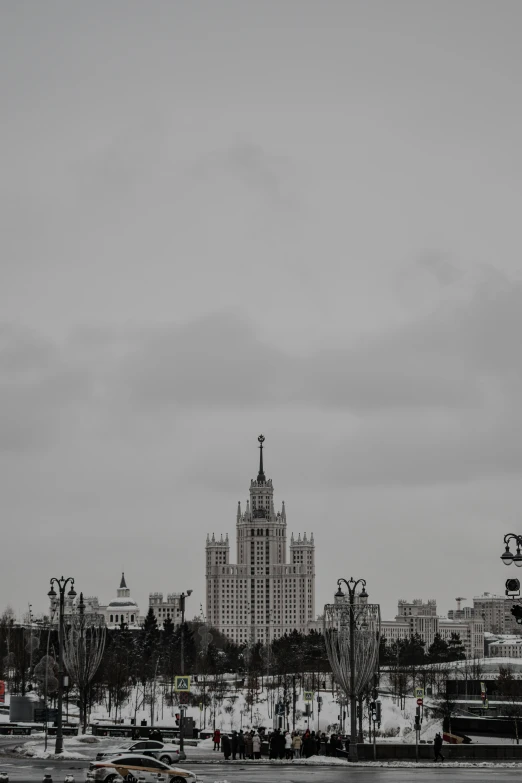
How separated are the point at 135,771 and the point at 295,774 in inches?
319

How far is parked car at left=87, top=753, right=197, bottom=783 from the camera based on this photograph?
36.2m

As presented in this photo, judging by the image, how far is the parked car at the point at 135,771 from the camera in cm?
3620

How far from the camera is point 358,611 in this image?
6006 cm

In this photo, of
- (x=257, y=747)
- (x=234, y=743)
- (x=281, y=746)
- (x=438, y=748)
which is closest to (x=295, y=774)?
(x=257, y=747)

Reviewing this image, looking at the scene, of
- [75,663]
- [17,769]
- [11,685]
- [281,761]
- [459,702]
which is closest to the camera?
[17,769]

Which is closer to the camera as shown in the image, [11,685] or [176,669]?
[11,685]

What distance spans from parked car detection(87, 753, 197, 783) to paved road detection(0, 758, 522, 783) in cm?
91

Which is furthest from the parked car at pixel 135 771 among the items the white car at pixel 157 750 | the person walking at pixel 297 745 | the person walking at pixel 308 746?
the person walking at pixel 297 745

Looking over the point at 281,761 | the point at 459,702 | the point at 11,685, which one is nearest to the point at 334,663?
the point at 281,761

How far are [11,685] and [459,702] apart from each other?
166 feet

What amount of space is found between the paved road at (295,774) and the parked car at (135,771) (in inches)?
35.7

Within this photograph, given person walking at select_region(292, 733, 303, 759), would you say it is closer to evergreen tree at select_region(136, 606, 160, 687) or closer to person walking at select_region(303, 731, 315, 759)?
person walking at select_region(303, 731, 315, 759)

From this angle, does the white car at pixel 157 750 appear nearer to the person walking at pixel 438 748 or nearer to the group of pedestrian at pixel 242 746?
the group of pedestrian at pixel 242 746

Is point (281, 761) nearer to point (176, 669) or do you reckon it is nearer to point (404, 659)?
point (176, 669)
